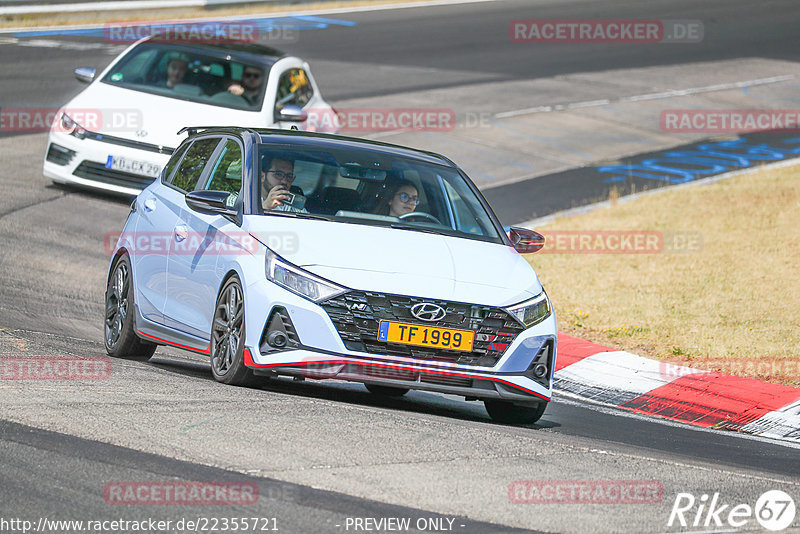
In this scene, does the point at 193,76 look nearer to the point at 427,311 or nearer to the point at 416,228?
the point at 416,228

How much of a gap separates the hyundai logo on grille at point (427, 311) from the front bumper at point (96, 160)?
8.08m

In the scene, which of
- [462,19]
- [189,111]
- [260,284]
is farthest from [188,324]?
[462,19]

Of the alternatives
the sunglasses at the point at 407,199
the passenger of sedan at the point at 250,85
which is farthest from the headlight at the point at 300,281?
the passenger of sedan at the point at 250,85

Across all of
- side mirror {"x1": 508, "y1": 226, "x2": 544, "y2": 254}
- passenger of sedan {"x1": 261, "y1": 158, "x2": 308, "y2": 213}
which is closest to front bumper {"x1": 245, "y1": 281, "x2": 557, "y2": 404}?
passenger of sedan {"x1": 261, "y1": 158, "x2": 308, "y2": 213}

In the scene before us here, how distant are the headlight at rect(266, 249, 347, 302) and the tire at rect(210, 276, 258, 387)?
0.29 metres

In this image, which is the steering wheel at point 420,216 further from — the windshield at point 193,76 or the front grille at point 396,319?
the windshield at point 193,76

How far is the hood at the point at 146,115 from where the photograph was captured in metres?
15.4

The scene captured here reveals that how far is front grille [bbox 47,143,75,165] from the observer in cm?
1570

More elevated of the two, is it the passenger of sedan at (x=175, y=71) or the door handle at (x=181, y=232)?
the passenger of sedan at (x=175, y=71)

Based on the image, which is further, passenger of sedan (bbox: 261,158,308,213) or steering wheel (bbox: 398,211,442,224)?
steering wheel (bbox: 398,211,442,224)

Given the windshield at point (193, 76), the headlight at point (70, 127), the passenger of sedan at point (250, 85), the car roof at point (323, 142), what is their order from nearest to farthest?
the car roof at point (323, 142)
the headlight at point (70, 127)
the windshield at point (193, 76)
the passenger of sedan at point (250, 85)

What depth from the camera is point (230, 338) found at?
8.08 meters

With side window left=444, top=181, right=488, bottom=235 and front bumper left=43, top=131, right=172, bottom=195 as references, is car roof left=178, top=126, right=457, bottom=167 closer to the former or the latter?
side window left=444, top=181, right=488, bottom=235

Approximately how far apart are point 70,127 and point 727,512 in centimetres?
1134
